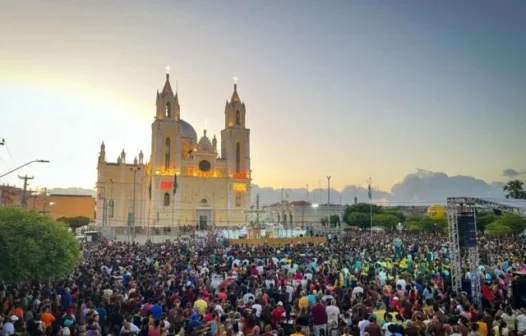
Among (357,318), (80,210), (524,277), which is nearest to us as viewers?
(357,318)

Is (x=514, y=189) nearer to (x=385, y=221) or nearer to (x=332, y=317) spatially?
(x=385, y=221)

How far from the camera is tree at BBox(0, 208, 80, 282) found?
13.8 meters

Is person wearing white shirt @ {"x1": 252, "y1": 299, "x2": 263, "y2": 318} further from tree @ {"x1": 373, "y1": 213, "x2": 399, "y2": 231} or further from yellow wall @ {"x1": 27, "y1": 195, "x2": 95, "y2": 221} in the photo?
yellow wall @ {"x1": 27, "y1": 195, "x2": 95, "y2": 221}

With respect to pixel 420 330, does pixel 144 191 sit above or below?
above

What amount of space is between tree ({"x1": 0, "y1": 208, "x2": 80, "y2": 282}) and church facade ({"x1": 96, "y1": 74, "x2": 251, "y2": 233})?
153 ft

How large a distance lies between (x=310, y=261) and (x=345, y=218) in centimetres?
5284

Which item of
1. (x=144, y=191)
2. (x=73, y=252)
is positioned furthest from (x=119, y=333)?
(x=144, y=191)

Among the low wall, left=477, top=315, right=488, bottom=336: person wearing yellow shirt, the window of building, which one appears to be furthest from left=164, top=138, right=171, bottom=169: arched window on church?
left=477, top=315, right=488, bottom=336: person wearing yellow shirt

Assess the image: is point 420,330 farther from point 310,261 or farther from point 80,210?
point 80,210

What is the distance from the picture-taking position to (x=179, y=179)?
66375 mm

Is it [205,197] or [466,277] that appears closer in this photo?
[466,277]

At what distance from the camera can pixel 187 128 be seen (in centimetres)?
7650

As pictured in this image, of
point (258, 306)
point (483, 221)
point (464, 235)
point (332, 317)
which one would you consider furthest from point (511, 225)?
point (258, 306)

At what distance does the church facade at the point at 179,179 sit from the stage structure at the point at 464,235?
49271 mm
